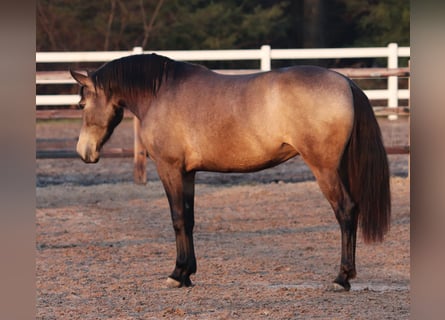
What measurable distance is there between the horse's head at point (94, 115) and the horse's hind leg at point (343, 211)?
1.48 meters

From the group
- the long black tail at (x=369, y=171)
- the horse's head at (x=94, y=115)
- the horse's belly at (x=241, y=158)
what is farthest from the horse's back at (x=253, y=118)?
the horse's head at (x=94, y=115)

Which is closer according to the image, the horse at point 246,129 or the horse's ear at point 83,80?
the horse at point 246,129

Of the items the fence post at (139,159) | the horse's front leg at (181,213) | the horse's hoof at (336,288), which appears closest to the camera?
the horse's hoof at (336,288)

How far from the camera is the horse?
4762 mm

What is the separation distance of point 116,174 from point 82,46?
11.0 m

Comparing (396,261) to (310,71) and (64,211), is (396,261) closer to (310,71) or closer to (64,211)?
(310,71)

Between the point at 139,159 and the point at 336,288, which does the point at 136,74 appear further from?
the point at 139,159

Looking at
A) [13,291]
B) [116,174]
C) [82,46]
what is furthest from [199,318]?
[82,46]

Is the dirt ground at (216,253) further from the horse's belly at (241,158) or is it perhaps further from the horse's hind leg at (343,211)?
the horse's belly at (241,158)

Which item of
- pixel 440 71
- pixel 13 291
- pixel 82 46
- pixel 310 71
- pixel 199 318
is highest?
pixel 82 46

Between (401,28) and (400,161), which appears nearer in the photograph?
(400,161)

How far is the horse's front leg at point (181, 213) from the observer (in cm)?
510

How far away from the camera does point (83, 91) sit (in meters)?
5.42

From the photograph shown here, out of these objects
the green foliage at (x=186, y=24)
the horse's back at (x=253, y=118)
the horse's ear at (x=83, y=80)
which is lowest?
the horse's back at (x=253, y=118)
